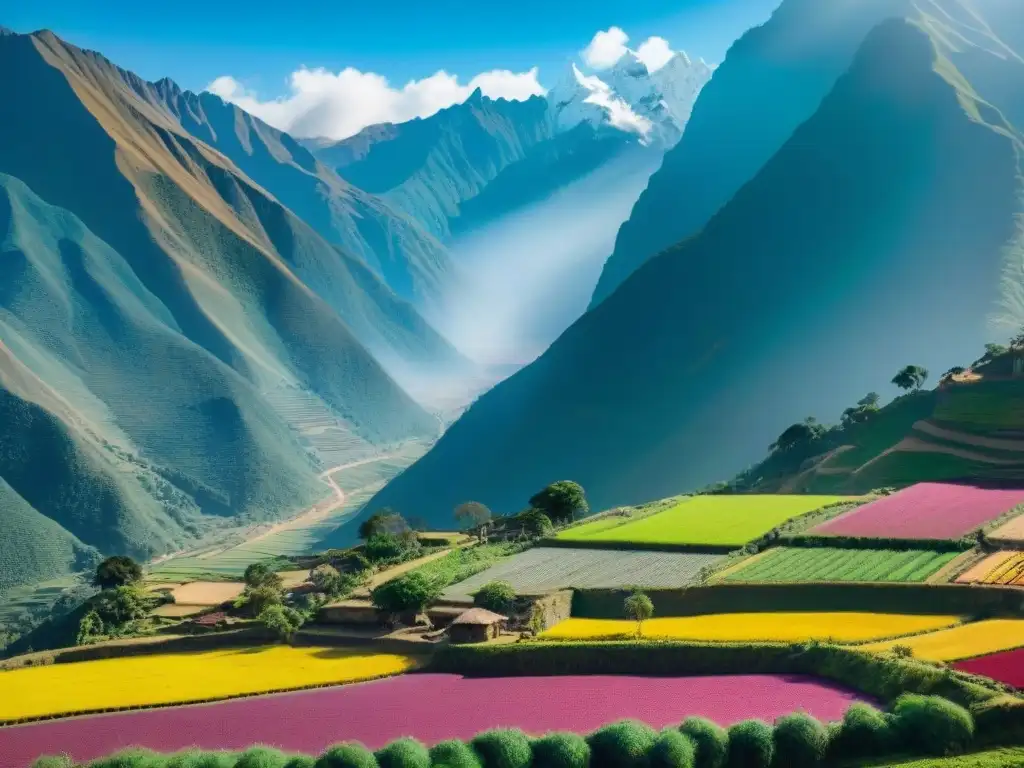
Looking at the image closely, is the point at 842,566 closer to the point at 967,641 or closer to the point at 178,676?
the point at 967,641

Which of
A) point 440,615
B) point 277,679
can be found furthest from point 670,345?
point 277,679

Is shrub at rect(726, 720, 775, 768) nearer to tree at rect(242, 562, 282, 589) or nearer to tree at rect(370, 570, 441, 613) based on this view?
tree at rect(370, 570, 441, 613)

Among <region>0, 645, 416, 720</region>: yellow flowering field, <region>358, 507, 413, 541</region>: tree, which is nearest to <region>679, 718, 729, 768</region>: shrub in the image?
<region>0, 645, 416, 720</region>: yellow flowering field

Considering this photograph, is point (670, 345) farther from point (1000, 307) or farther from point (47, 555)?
point (47, 555)

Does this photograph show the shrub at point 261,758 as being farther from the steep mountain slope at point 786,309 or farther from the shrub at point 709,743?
the steep mountain slope at point 786,309

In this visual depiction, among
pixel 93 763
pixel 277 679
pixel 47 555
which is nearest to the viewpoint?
pixel 93 763

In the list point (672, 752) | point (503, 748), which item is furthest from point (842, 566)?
point (503, 748)

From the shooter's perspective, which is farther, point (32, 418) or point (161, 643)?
point (32, 418)
